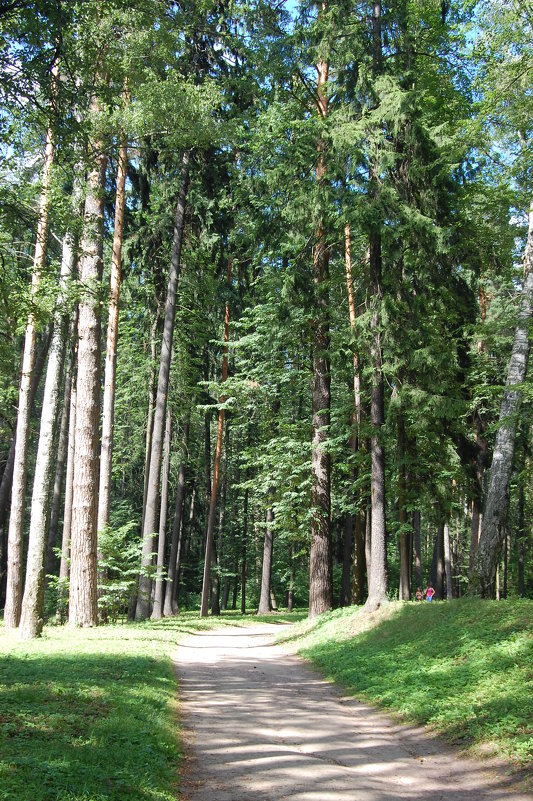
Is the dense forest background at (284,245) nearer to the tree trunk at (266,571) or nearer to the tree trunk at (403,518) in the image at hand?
the tree trunk at (403,518)

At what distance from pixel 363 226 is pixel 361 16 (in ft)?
19.7

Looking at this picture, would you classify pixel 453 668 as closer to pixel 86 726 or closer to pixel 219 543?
pixel 86 726

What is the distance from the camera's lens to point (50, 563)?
26297mm

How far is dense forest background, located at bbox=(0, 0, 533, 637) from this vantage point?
10.1m

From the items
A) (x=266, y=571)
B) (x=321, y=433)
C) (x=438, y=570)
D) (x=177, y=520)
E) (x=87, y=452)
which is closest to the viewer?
(x=87, y=452)

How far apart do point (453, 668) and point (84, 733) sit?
4.72m

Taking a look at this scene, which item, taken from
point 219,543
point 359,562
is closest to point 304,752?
A: point 359,562

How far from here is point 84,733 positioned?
491 cm

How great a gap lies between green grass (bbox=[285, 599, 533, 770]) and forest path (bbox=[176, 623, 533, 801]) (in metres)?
0.32

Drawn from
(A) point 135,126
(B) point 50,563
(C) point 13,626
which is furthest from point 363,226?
(B) point 50,563

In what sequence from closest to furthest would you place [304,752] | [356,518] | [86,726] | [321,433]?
[86,726], [304,752], [321,433], [356,518]

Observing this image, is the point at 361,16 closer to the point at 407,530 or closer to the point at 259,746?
the point at 407,530

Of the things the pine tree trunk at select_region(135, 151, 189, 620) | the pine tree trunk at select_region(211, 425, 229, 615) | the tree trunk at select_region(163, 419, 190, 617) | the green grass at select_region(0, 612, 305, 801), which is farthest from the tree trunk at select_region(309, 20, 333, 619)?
the pine tree trunk at select_region(211, 425, 229, 615)

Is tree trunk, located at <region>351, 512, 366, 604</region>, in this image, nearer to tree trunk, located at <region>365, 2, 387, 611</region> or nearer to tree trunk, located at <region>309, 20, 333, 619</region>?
tree trunk, located at <region>309, 20, 333, 619</region>
